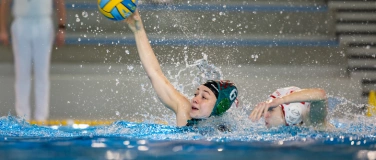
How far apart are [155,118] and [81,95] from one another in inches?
33.3

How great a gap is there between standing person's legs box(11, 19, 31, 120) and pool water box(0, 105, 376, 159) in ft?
5.20

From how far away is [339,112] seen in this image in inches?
217

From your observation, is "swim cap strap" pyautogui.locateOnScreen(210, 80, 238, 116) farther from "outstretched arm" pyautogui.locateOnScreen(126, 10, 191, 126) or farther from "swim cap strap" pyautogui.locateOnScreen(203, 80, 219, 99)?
"outstretched arm" pyautogui.locateOnScreen(126, 10, 191, 126)

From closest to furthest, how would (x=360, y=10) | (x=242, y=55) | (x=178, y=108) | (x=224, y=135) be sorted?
1. (x=224, y=135)
2. (x=178, y=108)
3. (x=242, y=55)
4. (x=360, y=10)

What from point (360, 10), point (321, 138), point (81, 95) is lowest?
point (321, 138)

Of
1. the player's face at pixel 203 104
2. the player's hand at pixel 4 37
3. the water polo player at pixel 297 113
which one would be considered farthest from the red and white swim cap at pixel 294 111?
the player's hand at pixel 4 37

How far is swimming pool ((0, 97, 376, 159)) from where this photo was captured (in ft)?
9.33

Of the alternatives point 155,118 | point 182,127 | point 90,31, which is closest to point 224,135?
point 182,127

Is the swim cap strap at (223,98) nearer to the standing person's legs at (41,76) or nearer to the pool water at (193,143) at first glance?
the pool water at (193,143)

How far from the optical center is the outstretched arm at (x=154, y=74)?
364 centimetres

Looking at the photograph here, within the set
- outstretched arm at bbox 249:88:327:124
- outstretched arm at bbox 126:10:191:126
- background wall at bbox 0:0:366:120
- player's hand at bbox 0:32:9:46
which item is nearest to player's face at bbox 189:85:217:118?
outstretched arm at bbox 126:10:191:126

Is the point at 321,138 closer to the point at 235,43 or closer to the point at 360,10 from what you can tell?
the point at 235,43

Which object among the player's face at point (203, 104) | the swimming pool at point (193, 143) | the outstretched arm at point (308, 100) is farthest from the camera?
the player's face at point (203, 104)

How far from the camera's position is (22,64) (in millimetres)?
5477
